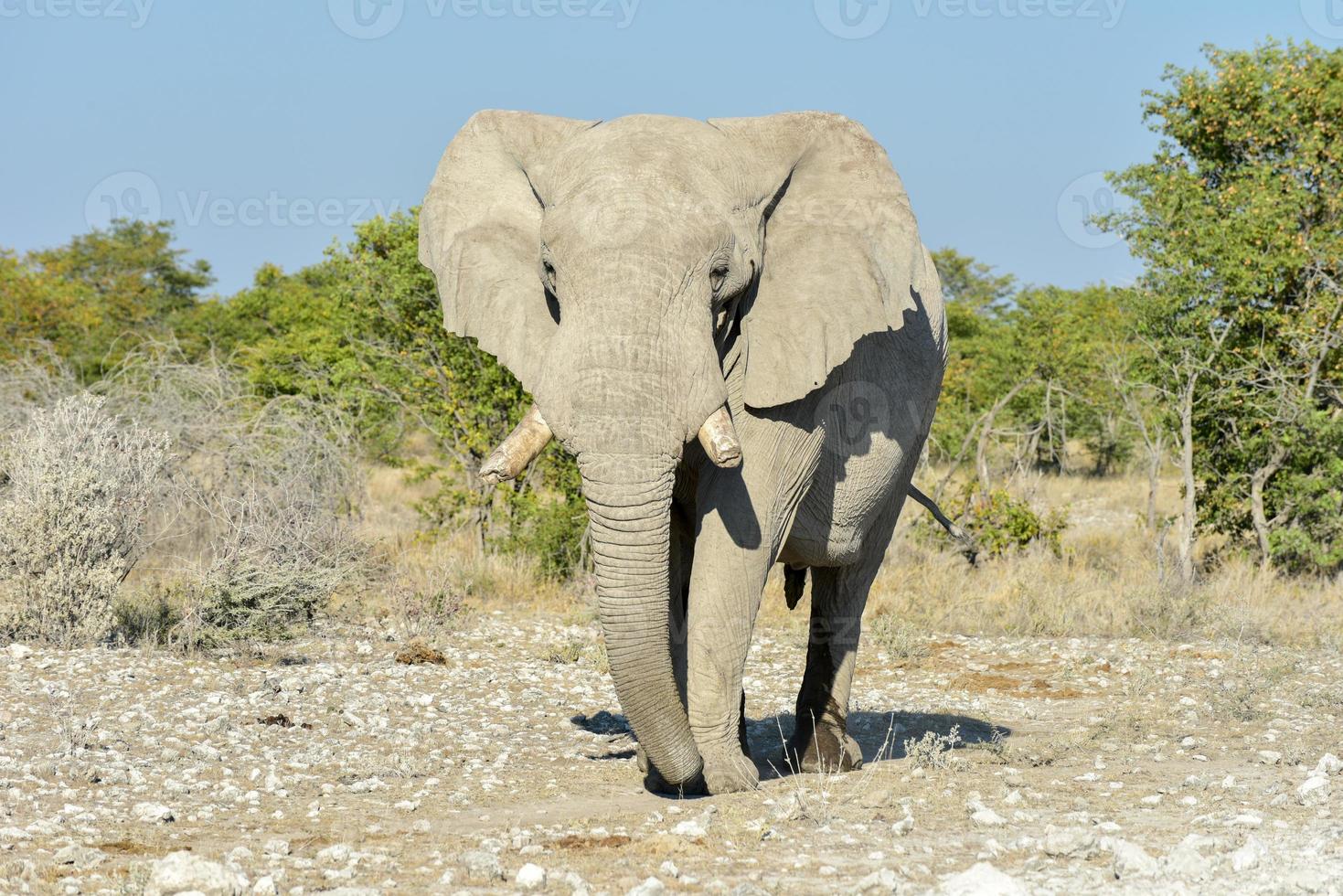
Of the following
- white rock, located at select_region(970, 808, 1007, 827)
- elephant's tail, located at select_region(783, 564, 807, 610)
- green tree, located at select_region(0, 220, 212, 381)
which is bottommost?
white rock, located at select_region(970, 808, 1007, 827)

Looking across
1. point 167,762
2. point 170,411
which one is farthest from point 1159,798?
point 170,411

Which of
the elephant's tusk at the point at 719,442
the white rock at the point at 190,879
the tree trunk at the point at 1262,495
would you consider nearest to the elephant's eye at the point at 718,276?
the elephant's tusk at the point at 719,442

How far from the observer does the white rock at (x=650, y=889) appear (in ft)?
15.5

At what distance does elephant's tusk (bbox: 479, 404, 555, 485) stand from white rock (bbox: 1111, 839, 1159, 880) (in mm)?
2531

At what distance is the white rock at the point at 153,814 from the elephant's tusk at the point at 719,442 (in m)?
2.62

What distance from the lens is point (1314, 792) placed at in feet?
20.6

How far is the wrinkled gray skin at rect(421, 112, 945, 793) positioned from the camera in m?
5.64

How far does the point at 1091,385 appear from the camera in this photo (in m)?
28.4

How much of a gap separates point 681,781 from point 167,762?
2578 mm

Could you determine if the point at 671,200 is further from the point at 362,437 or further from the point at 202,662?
the point at 362,437

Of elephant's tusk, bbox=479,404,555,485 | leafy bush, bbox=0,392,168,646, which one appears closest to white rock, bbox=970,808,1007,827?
elephant's tusk, bbox=479,404,555,485

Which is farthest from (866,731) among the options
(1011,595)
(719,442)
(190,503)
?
(190,503)

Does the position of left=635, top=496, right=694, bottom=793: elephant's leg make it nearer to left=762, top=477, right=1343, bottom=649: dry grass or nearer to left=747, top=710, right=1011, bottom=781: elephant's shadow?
left=747, top=710, right=1011, bottom=781: elephant's shadow

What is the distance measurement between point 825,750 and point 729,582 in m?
1.95
